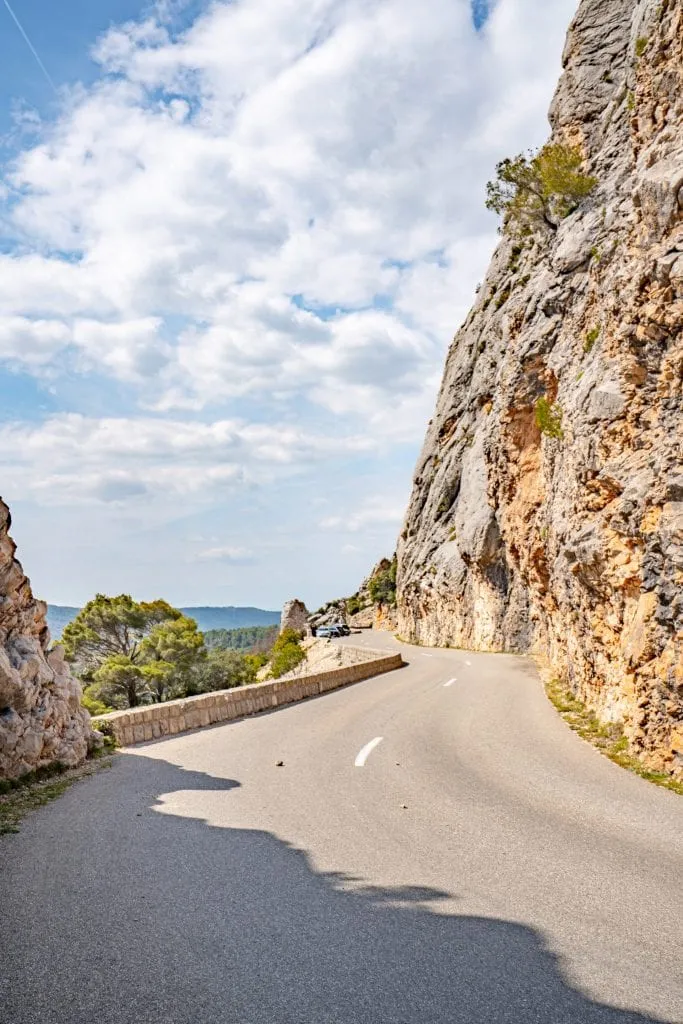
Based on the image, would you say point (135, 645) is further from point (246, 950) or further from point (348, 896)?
point (246, 950)

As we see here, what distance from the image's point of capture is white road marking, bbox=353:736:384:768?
1091cm

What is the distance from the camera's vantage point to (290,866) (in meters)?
6.27

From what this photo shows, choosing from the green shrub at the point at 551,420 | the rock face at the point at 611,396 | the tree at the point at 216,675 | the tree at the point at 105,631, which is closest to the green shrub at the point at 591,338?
the rock face at the point at 611,396

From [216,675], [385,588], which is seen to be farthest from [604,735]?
[385,588]

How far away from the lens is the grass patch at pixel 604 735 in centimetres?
985

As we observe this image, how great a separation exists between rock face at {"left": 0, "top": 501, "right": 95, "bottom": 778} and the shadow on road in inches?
133

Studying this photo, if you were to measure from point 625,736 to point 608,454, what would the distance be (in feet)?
19.6

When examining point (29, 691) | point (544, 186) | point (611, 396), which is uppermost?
point (544, 186)

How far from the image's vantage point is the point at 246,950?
446 centimetres

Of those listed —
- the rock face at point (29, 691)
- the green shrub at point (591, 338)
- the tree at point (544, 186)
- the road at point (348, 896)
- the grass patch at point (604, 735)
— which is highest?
the tree at point (544, 186)

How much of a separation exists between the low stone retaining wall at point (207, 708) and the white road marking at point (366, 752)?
4151mm

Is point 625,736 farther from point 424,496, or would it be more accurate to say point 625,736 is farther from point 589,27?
point 424,496

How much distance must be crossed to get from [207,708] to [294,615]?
84.0m

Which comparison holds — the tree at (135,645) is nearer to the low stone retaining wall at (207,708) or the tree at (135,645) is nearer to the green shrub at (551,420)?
the low stone retaining wall at (207,708)
